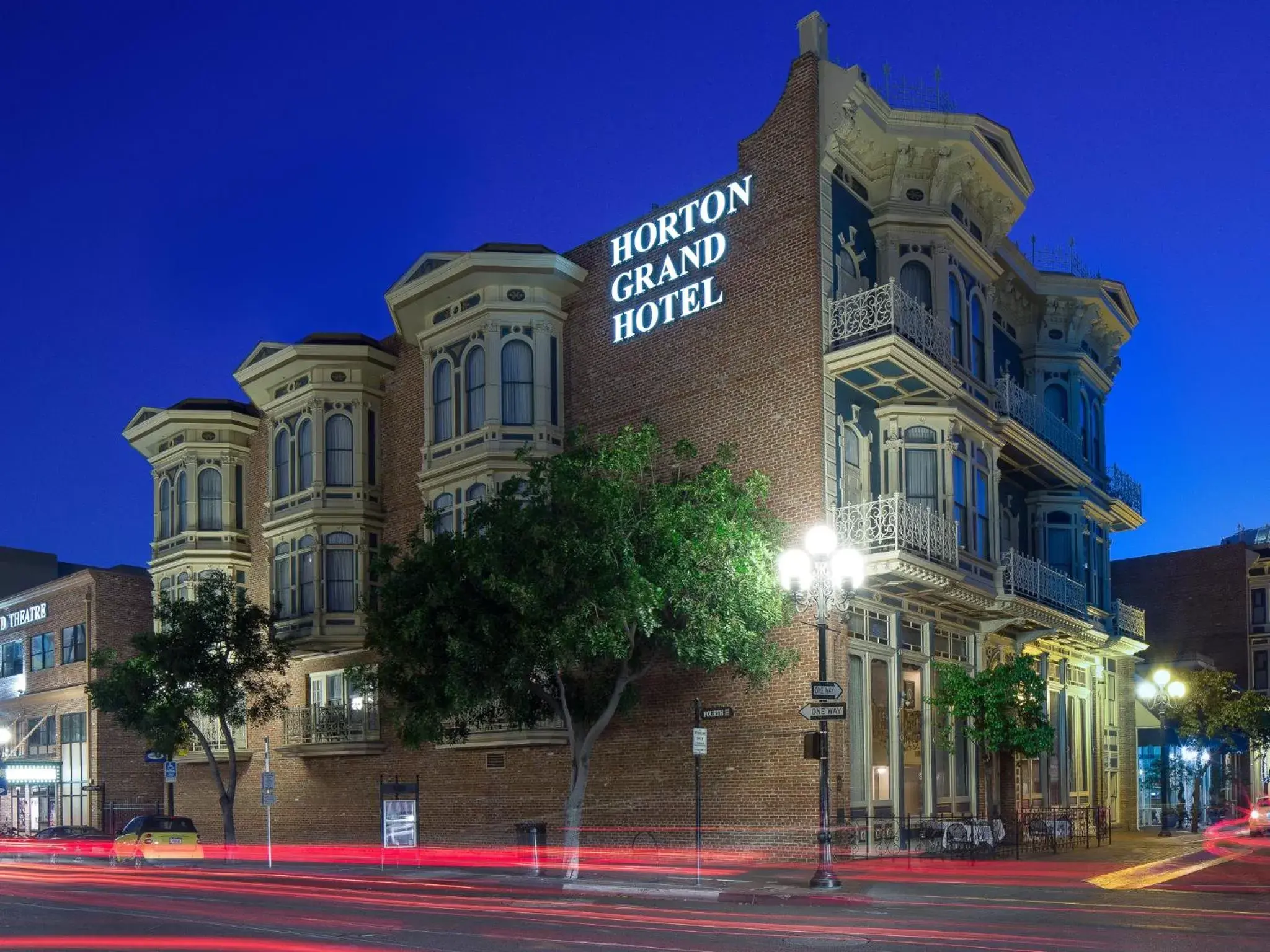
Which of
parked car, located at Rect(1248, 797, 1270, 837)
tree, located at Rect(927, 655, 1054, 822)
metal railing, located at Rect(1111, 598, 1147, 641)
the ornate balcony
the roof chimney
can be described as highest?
the roof chimney

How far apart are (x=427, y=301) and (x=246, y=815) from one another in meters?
18.5

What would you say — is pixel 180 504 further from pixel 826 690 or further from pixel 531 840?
pixel 826 690

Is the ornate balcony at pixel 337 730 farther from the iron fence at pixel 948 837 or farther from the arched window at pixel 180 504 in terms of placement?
the iron fence at pixel 948 837

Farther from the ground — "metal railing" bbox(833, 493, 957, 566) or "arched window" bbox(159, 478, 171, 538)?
"arched window" bbox(159, 478, 171, 538)

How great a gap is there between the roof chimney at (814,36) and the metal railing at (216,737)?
26794 millimetres

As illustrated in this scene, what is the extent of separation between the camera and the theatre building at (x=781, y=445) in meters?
29.1

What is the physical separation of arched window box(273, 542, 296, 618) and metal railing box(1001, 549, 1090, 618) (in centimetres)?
1998

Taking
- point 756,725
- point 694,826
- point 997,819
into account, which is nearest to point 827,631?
point 756,725

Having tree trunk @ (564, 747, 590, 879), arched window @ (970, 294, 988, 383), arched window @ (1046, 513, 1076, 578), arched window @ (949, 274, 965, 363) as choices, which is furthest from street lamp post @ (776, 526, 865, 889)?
arched window @ (1046, 513, 1076, 578)

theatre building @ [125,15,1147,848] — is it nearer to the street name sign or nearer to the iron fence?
the iron fence

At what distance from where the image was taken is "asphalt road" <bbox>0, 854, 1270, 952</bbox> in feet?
52.9

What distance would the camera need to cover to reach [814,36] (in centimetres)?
2970

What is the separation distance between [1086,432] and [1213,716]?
1231cm

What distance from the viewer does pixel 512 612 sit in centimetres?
2598
